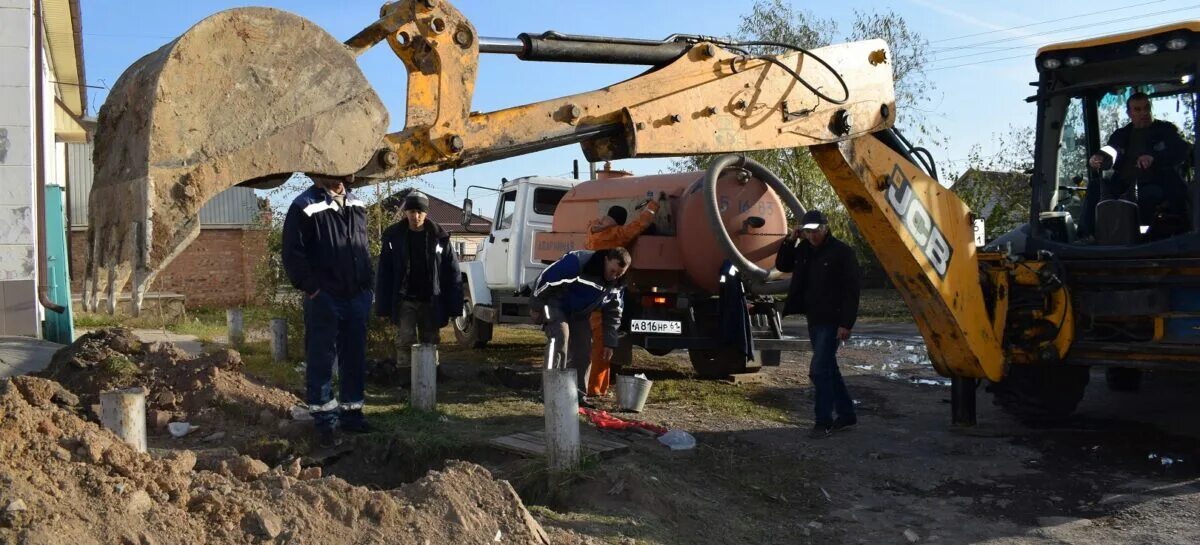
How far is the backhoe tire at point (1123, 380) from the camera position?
1001 cm

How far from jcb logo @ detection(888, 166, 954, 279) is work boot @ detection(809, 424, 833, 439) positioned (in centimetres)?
154

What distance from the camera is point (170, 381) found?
7949mm

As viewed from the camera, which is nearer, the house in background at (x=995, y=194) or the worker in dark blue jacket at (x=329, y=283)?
the worker in dark blue jacket at (x=329, y=283)

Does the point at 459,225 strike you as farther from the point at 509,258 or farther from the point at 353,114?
the point at 353,114

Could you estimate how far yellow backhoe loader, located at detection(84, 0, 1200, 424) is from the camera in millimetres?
3947

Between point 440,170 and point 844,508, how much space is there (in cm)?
310

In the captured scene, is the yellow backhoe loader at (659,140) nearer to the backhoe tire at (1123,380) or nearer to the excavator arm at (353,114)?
the excavator arm at (353,114)

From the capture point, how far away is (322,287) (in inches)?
261

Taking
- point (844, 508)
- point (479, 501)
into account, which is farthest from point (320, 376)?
point (844, 508)

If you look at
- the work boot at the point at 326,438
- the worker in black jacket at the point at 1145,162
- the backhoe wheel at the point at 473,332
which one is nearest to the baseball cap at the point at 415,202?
the work boot at the point at 326,438

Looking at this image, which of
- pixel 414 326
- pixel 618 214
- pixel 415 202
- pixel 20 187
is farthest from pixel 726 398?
pixel 20 187

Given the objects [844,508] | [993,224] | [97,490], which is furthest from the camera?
[993,224]

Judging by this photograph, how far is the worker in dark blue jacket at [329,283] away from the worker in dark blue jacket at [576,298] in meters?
1.92

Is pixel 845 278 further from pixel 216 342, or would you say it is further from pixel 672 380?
pixel 216 342
